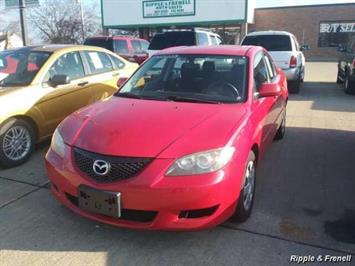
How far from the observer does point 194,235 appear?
12.1 feet

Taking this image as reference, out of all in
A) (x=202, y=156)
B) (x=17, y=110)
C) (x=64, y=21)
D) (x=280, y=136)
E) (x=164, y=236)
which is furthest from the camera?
(x=64, y=21)

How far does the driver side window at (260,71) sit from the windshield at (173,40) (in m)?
8.20

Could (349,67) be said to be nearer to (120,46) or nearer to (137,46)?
(120,46)

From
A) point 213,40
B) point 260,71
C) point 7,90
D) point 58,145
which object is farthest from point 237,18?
point 58,145

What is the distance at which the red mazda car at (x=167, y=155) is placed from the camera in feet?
10.7

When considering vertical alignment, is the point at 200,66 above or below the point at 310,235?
above

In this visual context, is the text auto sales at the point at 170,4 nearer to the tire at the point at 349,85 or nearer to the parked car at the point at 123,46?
the parked car at the point at 123,46

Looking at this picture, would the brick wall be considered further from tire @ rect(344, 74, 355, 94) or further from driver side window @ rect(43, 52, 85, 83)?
driver side window @ rect(43, 52, 85, 83)

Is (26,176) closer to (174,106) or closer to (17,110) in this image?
(17,110)

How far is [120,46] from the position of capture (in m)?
16.4

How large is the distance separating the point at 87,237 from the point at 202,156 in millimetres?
1260

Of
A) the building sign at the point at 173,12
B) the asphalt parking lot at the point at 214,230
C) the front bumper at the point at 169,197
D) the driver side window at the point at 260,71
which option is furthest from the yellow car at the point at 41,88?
the building sign at the point at 173,12

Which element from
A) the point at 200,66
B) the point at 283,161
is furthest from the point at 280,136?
the point at 200,66

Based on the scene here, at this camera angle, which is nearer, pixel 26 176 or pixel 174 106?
pixel 174 106
